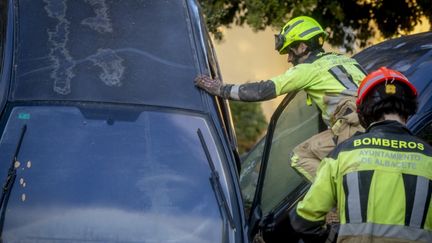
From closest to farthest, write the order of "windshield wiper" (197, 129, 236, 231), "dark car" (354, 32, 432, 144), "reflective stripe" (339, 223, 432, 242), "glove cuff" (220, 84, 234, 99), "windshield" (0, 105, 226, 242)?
"reflective stripe" (339, 223, 432, 242), "windshield" (0, 105, 226, 242), "windshield wiper" (197, 129, 236, 231), "dark car" (354, 32, 432, 144), "glove cuff" (220, 84, 234, 99)

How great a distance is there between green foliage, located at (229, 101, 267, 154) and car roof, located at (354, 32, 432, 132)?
7.31 metres

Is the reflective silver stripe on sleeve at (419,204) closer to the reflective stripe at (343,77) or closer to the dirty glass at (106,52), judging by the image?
the dirty glass at (106,52)

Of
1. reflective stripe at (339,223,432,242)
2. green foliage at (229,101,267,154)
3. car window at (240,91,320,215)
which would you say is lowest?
green foliage at (229,101,267,154)

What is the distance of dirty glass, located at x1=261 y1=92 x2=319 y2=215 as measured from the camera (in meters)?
5.93

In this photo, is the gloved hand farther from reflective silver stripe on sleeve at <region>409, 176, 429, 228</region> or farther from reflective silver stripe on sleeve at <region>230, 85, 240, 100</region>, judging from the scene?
reflective silver stripe on sleeve at <region>409, 176, 429, 228</region>

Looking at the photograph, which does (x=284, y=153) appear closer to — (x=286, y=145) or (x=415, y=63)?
(x=286, y=145)

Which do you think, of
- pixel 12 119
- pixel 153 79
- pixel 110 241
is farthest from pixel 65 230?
pixel 153 79

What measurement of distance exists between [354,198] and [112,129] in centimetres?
161

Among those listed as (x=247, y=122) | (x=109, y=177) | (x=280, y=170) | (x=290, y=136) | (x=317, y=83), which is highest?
(x=317, y=83)

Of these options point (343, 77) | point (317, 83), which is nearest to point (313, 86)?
point (317, 83)

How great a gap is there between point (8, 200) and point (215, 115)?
1.22m

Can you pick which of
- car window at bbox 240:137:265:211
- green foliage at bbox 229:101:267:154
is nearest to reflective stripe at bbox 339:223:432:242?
car window at bbox 240:137:265:211

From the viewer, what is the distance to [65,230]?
14.8 ft

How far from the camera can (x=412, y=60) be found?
585 centimetres
